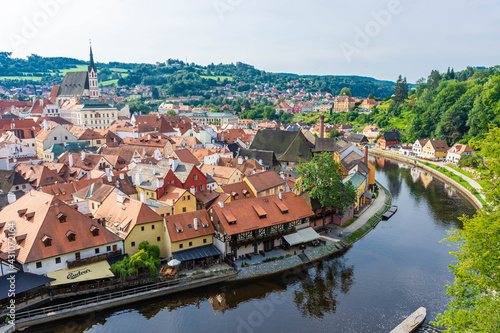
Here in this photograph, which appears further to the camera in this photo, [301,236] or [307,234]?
[307,234]

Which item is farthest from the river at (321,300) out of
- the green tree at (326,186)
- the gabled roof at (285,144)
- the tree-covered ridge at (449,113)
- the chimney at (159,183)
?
the tree-covered ridge at (449,113)

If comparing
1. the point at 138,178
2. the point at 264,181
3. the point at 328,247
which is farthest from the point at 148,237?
the point at 328,247

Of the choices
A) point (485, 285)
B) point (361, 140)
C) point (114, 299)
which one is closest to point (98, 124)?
point (361, 140)

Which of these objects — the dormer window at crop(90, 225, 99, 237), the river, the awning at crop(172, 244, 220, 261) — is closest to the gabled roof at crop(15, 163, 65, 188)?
the dormer window at crop(90, 225, 99, 237)

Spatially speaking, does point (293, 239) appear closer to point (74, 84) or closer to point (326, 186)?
point (326, 186)

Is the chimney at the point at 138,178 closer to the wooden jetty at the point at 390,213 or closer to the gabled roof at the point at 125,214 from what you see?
the gabled roof at the point at 125,214

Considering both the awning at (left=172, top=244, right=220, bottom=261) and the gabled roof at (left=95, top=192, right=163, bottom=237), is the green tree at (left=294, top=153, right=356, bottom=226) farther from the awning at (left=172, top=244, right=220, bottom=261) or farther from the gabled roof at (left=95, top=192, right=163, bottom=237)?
the gabled roof at (left=95, top=192, right=163, bottom=237)

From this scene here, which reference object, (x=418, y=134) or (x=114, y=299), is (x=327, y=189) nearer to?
(x=114, y=299)
